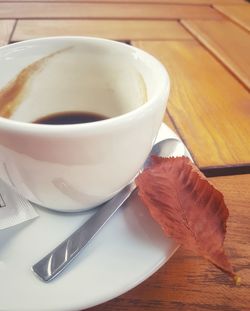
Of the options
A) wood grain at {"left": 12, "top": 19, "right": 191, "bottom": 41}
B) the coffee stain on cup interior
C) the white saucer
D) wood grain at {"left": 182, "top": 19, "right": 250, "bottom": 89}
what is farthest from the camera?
wood grain at {"left": 12, "top": 19, "right": 191, "bottom": 41}

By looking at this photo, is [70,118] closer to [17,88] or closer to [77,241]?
[17,88]

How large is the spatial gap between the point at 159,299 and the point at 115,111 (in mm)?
241

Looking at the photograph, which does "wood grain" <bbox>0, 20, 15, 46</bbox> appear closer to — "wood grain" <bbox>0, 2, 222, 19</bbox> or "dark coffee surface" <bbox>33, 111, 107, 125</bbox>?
"wood grain" <bbox>0, 2, 222, 19</bbox>

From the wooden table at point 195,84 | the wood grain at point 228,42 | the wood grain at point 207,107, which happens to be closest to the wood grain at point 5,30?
the wooden table at point 195,84

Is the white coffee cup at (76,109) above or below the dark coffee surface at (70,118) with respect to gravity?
above

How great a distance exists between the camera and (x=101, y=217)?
335mm

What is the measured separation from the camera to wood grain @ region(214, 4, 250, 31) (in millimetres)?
912

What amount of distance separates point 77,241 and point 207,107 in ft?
1.00

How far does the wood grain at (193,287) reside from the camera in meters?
0.28

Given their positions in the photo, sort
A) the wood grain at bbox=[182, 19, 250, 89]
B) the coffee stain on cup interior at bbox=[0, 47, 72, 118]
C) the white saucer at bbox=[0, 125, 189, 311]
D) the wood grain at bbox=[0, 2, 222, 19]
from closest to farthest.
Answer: the white saucer at bbox=[0, 125, 189, 311]
the coffee stain on cup interior at bbox=[0, 47, 72, 118]
the wood grain at bbox=[182, 19, 250, 89]
the wood grain at bbox=[0, 2, 222, 19]

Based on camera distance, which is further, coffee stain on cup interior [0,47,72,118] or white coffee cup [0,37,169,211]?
coffee stain on cup interior [0,47,72,118]

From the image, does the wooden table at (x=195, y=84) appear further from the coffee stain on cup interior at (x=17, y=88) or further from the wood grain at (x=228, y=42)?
the coffee stain on cup interior at (x=17, y=88)

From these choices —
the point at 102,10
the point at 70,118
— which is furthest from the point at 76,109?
the point at 102,10

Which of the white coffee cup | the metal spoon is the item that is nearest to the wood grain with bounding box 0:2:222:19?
the white coffee cup
